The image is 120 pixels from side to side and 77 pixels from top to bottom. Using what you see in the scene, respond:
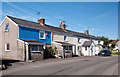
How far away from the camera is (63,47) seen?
979 inches

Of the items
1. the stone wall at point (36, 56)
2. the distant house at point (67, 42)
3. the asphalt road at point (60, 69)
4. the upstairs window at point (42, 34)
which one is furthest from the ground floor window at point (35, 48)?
the distant house at point (67, 42)

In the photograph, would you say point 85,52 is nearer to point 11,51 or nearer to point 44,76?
point 11,51

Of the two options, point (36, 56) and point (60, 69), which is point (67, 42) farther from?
point (60, 69)

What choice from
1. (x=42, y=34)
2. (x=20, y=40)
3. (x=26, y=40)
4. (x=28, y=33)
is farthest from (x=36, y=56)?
(x=42, y=34)

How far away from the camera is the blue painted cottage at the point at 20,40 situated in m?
18.0

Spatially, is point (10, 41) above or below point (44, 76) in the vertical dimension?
above

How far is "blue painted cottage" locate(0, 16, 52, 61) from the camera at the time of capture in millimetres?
17969

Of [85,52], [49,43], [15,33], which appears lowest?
[85,52]

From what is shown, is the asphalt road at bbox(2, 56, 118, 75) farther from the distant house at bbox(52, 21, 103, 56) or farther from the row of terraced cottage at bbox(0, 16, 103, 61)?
the distant house at bbox(52, 21, 103, 56)

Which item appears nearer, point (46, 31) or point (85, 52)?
point (46, 31)

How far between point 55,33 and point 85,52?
38.0 ft

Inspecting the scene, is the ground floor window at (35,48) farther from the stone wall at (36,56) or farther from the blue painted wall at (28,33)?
the blue painted wall at (28,33)

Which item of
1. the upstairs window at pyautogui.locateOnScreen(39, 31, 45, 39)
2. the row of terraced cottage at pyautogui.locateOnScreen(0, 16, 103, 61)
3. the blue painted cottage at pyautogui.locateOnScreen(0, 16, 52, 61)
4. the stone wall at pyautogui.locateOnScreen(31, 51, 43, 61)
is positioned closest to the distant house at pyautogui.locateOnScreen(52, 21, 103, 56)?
the row of terraced cottage at pyautogui.locateOnScreen(0, 16, 103, 61)

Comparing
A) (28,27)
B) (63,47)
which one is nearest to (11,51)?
(28,27)
